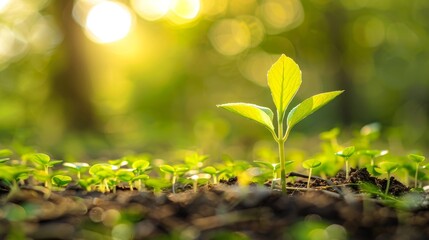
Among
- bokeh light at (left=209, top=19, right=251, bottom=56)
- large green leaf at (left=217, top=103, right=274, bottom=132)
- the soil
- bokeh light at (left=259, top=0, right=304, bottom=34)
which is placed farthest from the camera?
bokeh light at (left=209, top=19, right=251, bottom=56)

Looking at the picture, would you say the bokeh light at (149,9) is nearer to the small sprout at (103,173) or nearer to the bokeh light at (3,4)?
the bokeh light at (3,4)

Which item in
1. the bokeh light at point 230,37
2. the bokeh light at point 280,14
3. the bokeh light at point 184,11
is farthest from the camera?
the bokeh light at point 230,37

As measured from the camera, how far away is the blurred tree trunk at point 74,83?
38.6 ft

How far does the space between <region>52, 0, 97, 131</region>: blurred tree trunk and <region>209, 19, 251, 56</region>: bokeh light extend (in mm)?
10080

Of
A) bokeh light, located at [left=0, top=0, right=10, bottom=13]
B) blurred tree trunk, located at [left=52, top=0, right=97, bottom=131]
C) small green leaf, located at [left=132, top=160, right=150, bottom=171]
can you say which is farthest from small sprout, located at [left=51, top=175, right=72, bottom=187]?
bokeh light, located at [left=0, top=0, right=10, bottom=13]

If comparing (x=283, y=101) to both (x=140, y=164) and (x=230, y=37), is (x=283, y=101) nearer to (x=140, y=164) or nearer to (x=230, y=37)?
(x=140, y=164)

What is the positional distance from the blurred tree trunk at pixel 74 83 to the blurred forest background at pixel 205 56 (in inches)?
A: 1.9


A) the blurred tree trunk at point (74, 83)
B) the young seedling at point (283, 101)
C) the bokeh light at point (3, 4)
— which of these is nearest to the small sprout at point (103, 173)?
the young seedling at point (283, 101)

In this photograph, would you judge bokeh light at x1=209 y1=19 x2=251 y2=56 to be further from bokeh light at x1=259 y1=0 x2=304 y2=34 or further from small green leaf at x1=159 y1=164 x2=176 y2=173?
small green leaf at x1=159 y1=164 x2=176 y2=173

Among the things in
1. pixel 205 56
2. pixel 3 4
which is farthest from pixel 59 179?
pixel 205 56

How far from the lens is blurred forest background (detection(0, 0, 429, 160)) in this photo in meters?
15.0

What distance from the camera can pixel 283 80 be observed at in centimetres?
173

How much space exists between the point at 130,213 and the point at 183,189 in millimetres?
714

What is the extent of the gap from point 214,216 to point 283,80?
550 millimetres
